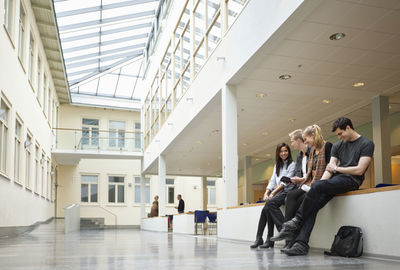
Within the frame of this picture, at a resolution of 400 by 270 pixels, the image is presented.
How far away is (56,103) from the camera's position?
26.5 meters

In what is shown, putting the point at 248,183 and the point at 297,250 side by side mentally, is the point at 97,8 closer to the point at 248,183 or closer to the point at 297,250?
the point at 248,183

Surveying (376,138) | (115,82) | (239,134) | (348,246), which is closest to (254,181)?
(239,134)

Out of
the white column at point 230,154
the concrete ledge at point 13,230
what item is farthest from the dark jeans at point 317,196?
the concrete ledge at point 13,230

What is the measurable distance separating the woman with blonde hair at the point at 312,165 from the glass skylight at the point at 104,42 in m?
13.8

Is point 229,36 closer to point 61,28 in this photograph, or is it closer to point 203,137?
point 203,137

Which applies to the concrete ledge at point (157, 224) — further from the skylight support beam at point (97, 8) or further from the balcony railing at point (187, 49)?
the skylight support beam at point (97, 8)

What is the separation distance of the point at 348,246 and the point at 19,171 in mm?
12094

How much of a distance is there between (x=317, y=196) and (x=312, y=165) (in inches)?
27.1

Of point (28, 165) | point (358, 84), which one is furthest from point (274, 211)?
point (28, 165)

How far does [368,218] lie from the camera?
466 centimetres

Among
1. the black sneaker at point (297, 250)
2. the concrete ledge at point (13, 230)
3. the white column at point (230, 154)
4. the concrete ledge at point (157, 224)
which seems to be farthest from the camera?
the concrete ledge at point (157, 224)

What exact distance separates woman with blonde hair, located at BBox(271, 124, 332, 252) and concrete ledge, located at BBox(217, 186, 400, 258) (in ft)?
1.13

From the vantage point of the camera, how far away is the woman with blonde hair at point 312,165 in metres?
5.38

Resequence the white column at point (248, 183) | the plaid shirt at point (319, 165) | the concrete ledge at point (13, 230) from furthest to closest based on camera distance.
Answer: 1. the white column at point (248, 183)
2. the concrete ledge at point (13, 230)
3. the plaid shirt at point (319, 165)
